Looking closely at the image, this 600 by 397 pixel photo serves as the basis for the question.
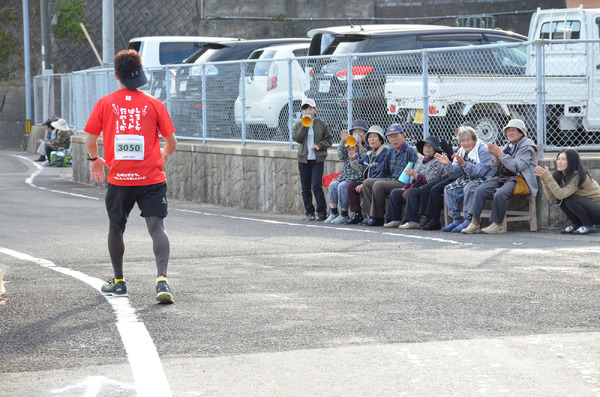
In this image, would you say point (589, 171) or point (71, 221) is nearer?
point (589, 171)

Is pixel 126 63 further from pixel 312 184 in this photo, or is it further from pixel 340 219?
pixel 312 184

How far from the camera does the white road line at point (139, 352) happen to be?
475 centimetres

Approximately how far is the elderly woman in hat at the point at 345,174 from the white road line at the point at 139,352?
241 inches

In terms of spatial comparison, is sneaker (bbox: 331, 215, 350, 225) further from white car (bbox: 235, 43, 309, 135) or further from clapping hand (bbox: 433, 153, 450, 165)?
white car (bbox: 235, 43, 309, 135)

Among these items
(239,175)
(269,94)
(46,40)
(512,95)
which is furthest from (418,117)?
(46,40)

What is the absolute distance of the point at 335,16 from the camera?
114 ft

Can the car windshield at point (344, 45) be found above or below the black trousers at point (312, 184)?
above

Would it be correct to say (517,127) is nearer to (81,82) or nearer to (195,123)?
(195,123)

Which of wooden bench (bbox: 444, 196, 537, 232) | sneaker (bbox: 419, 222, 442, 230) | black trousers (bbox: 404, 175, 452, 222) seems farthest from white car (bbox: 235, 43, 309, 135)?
wooden bench (bbox: 444, 196, 537, 232)

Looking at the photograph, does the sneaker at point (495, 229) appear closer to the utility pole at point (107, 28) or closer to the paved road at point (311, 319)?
the paved road at point (311, 319)

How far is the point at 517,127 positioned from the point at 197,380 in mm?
7563

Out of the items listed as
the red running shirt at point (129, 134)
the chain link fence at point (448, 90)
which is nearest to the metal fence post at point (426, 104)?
the chain link fence at point (448, 90)

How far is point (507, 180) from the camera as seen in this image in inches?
461

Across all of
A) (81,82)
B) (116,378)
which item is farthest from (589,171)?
(81,82)
